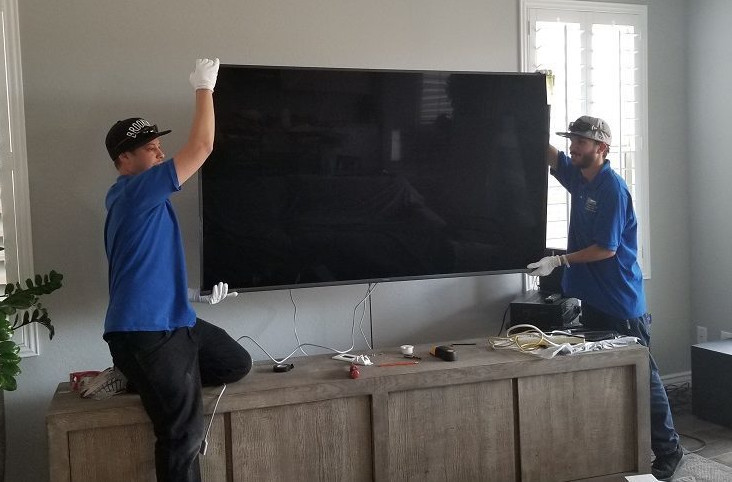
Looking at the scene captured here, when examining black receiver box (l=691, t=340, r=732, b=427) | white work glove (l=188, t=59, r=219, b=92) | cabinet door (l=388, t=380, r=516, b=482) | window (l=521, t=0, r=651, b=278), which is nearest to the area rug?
black receiver box (l=691, t=340, r=732, b=427)

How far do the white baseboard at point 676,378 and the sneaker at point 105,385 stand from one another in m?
3.03

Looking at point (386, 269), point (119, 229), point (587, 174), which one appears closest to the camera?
point (119, 229)

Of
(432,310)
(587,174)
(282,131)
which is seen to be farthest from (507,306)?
(282,131)

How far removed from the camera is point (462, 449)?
284 centimetres

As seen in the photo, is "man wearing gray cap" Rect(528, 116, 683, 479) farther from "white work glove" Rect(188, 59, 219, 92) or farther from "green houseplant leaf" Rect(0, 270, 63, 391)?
"green houseplant leaf" Rect(0, 270, 63, 391)

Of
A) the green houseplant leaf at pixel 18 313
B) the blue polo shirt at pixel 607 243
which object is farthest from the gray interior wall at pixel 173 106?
the blue polo shirt at pixel 607 243

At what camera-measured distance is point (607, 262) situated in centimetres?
319

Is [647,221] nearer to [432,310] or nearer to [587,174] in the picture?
[587,174]

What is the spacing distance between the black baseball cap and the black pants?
2.11ft

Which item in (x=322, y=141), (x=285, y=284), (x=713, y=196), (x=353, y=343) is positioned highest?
(x=322, y=141)

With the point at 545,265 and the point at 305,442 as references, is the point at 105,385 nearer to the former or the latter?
the point at 305,442

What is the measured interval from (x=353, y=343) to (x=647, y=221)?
188cm

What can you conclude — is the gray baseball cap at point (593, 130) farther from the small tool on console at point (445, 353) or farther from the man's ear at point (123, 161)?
the man's ear at point (123, 161)

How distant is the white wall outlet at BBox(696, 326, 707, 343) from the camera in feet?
13.6
